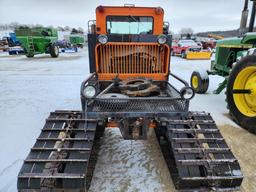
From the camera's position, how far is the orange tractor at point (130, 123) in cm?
232

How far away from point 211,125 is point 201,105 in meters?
2.73

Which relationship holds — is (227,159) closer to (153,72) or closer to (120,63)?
(153,72)

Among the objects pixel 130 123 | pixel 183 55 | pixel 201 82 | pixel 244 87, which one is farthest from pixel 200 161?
pixel 183 55

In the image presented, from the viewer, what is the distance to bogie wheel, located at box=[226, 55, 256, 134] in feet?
12.9

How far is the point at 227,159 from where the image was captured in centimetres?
246

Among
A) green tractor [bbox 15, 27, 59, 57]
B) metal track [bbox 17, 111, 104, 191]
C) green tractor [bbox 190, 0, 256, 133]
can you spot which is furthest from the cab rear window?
green tractor [bbox 15, 27, 59, 57]

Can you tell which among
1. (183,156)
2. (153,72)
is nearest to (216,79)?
(153,72)

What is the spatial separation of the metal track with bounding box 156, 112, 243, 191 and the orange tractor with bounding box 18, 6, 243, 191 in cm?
1

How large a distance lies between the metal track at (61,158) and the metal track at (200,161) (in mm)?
1058

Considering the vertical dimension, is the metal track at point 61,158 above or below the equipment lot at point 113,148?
above

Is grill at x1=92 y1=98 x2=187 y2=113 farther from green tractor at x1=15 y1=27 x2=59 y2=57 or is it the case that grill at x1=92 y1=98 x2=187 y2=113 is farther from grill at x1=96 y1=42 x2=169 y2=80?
green tractor at x1=15 y1=27 x2=59 y2=57

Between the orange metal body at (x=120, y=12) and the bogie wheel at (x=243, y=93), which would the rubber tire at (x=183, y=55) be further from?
the bogie wheel at (x=243, y=93)

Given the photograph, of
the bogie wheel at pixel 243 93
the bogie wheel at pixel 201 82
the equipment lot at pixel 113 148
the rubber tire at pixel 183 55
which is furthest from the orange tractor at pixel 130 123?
the rubber tire at pixel 183 55

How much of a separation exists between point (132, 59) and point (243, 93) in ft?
7.46
